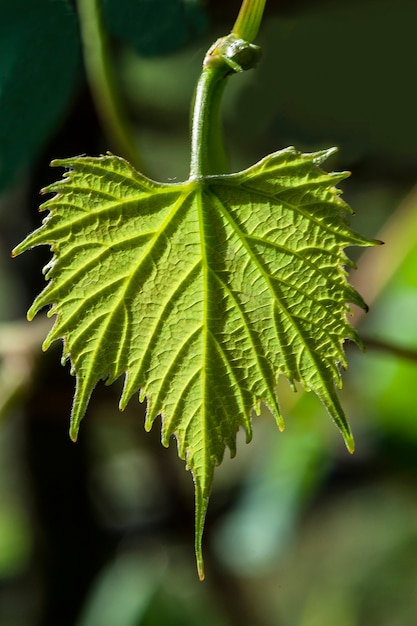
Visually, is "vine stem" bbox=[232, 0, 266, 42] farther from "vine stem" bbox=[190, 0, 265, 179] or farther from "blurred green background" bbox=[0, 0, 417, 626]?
"blurred green background" bbox=[0, 0, 417, 626]

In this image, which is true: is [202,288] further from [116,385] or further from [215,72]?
[116,385]

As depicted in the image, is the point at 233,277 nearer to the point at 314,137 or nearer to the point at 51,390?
the point at 51,390

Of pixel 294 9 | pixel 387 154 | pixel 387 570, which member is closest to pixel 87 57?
pixel 294 9

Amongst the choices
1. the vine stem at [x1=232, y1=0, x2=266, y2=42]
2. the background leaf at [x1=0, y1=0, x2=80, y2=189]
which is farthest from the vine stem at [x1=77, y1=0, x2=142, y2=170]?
the vine stem at [x1=232, y1=0, x2=266, y2=42]

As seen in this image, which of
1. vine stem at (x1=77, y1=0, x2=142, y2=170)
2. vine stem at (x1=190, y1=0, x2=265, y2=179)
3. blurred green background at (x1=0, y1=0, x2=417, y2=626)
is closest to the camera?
vine stem at (x1=190, y1=0, x2=265, y2=179)

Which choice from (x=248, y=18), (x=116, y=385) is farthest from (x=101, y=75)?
(x=116, y=385)
